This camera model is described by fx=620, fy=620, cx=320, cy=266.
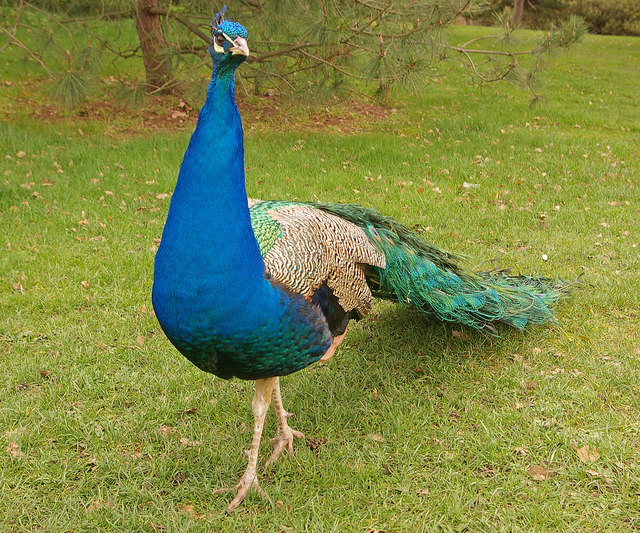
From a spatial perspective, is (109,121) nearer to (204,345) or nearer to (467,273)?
(467,273)

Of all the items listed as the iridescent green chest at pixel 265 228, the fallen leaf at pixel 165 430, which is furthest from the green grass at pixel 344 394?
A: the iridescent green chest at pixel 265 228

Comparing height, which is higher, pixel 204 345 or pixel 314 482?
pixel 204 345

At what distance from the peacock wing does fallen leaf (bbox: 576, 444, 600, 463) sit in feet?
3.86

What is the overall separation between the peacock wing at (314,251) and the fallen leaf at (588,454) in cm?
118

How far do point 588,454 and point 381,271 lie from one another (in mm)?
1287

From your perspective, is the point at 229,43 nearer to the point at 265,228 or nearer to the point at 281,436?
the point at 265,228

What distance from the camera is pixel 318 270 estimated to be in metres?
2.60

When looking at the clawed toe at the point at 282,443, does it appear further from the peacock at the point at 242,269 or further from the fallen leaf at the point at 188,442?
the fallen leaf at the point at 188,442

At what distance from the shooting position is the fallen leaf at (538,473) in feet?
9.09

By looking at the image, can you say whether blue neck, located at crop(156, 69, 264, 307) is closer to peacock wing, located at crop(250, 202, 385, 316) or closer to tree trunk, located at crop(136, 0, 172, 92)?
peacock wing, located at crop(250, 202, 385, 316)

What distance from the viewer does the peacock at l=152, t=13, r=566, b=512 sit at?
2180mm

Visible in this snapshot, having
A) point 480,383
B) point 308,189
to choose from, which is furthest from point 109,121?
point 480,383

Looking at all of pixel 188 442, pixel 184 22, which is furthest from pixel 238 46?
pixel 184 22

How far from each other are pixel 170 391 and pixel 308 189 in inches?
133
